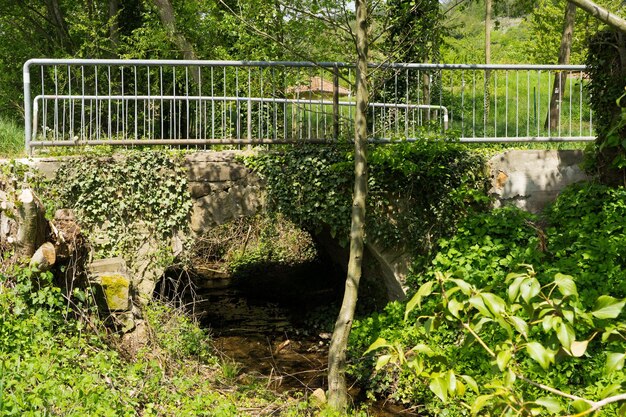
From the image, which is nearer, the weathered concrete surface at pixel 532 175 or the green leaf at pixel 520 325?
the green leaf at pixel 520 325

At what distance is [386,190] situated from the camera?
27.6 ft

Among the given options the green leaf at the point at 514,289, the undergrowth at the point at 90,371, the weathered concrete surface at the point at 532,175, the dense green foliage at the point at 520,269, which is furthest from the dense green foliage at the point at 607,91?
the green leaf at the point at 514,289

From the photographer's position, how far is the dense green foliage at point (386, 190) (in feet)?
27.2

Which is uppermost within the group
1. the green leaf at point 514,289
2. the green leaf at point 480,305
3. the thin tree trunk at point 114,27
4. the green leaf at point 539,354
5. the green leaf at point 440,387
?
the thin tree trunk at point 114,27

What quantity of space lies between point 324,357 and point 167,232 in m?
2.59

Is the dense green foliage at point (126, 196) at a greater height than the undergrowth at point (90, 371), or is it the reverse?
the dense green foliage at point (126, 196)

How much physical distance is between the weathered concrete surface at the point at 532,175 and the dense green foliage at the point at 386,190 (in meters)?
0.32

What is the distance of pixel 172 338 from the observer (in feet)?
23.3

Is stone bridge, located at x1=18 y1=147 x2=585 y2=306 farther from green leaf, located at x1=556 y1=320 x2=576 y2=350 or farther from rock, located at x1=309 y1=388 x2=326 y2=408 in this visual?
green leaf, located at x1=556 y1=320 x2=576 y2=350

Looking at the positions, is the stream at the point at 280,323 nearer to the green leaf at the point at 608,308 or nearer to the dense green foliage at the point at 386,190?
the dense green foliage at the point at 386,190

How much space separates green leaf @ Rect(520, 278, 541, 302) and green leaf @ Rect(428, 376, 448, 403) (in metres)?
0.36

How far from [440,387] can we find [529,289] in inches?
15.3

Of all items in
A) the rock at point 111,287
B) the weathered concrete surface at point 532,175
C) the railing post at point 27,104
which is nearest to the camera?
the rock at point 111,287

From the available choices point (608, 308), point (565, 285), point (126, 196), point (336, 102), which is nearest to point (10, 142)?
point (126, 196)
